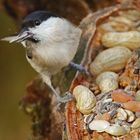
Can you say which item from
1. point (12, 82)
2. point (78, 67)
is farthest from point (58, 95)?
point (12, 82)

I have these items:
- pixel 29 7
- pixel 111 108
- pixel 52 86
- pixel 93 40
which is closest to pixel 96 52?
pixel 93 40

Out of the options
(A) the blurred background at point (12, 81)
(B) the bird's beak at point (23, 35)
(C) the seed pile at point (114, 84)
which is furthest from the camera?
(A) the blurred background at point (12, 81)

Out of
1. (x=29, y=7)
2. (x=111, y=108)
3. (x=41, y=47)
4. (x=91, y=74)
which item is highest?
(x=29, y=7)

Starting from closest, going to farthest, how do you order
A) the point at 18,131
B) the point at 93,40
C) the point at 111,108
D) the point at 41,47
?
the point at 111,108
the point at 41,47
the point at 93,40
the point at 18,131

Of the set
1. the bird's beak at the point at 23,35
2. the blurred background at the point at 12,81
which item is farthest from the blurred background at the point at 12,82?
the bird's beak at the point at 23,35

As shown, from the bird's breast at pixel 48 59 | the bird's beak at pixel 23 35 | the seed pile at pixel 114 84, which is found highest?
the bird's beak at pixel 23 35

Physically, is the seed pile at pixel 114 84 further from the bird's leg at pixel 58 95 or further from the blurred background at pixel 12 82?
the blurred background at pixel 12 82

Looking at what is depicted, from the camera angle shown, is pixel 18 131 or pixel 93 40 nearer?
pixel 93 40

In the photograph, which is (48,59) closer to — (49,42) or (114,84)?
(49,42)

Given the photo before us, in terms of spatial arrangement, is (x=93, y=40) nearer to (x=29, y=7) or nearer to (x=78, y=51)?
(x=78, y=51)
